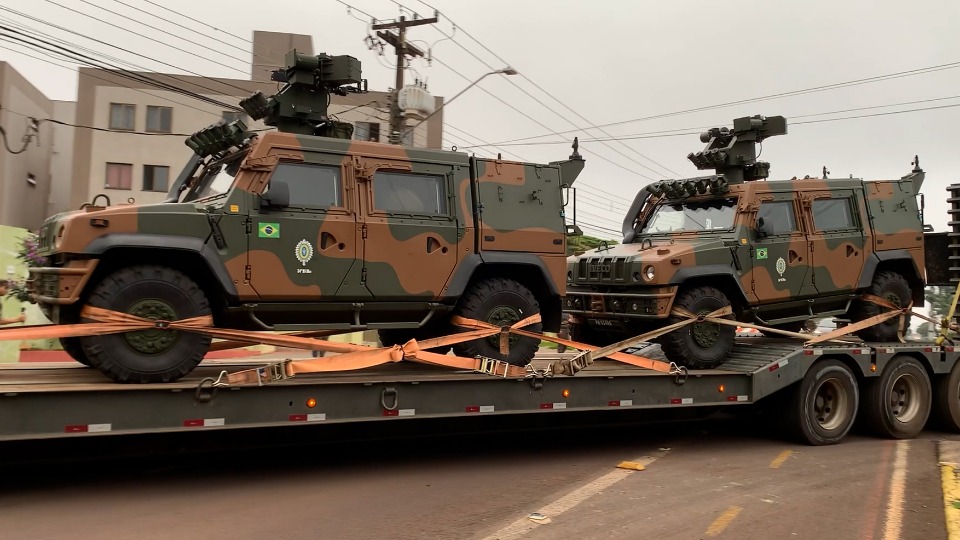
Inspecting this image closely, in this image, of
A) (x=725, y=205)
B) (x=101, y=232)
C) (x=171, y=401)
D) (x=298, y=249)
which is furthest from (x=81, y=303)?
(x=725, y=205)

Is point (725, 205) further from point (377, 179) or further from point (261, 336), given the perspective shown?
point (261, 336)

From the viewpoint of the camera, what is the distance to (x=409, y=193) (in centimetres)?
682

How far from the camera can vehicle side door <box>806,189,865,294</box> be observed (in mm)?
8898

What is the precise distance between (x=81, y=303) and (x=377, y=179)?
2.53 m

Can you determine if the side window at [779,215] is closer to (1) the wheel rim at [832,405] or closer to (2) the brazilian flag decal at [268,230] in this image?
(1) the wheel rim at [832,405]

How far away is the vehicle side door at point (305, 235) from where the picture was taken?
609cm

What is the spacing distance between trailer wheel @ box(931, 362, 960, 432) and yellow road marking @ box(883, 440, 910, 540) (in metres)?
1.29

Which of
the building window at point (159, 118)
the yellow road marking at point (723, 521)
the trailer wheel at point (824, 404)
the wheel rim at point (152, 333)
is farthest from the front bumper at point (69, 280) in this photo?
the building window at point (159, 118)

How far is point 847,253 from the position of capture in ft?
29.8

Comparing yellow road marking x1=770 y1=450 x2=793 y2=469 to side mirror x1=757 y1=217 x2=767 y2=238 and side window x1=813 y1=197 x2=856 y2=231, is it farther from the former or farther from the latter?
side window x1=813 y1=197 x2=856 y2=231

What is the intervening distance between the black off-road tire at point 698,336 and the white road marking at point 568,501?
1.13 meters

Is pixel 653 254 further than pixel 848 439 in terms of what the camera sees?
No

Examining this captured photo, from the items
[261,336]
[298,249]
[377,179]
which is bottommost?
[261,336]

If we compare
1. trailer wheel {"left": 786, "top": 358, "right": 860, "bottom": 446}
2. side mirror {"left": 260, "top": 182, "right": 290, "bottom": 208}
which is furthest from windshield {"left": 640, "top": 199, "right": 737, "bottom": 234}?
side mirror {"left": 260, "top": 182, "right": 290, "bottom": 208}
